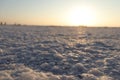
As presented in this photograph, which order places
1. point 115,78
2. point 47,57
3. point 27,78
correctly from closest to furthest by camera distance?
point 27,78
point 115,78
point 47,57

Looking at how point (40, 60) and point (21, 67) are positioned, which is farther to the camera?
point (40, 60)

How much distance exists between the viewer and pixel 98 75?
20.5ft

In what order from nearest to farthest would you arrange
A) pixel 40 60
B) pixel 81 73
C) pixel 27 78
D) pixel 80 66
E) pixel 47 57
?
pixel 27 78, pixel 81 73, pixel 80 66, pixel 40 60, pixel 47 57

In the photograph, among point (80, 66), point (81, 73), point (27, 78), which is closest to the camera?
point (27, 78)

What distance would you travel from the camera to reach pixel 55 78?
5770 mm

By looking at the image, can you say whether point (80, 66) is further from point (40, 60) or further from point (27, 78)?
point (27, 78)

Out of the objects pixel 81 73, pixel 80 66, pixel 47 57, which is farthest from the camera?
pixel 47 57

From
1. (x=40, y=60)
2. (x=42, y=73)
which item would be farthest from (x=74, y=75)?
(x=40, y=60)

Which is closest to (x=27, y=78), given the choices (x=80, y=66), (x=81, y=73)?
(x=81, y=73)

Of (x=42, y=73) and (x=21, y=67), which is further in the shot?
(x=21, y=67)

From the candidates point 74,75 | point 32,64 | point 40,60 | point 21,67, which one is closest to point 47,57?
point 40,60

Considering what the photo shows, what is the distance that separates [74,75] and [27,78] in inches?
54.8

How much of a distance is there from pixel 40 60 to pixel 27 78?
2.43 meters

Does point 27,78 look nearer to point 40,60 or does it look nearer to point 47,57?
point 40,60
